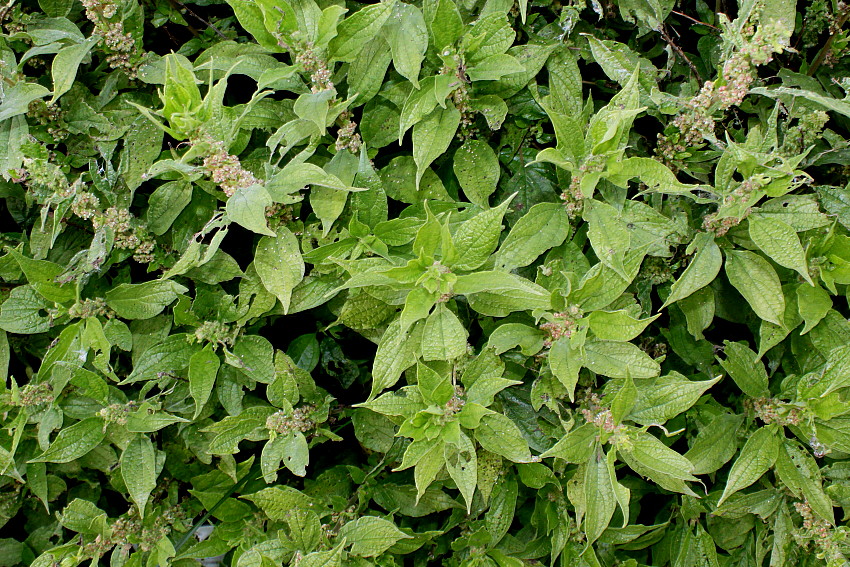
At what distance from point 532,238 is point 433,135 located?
40 cm

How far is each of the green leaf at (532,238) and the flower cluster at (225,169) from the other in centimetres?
71

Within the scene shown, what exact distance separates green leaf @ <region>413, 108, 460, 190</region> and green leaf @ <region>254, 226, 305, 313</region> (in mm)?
401

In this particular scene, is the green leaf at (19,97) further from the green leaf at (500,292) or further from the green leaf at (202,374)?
the green leaf at (500,292)

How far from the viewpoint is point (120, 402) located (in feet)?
6.28

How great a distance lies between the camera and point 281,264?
1.72 m

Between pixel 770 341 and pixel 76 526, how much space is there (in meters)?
2.15

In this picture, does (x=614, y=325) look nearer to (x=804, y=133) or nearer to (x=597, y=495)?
(x=597, y=495)

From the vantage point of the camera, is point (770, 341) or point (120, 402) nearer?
point (770, 341)

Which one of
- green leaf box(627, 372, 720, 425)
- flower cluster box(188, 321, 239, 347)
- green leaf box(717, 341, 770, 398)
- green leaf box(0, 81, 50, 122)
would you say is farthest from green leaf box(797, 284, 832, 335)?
green leaf box(0, 81, 50, 122)

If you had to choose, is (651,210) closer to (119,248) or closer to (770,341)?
(770,341)

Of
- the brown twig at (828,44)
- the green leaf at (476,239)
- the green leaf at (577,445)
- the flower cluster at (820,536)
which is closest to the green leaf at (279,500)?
the green leaf at (577,445)

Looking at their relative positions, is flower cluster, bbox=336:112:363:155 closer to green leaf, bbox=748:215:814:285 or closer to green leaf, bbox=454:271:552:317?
green leaf, bbox=454:271:552:317

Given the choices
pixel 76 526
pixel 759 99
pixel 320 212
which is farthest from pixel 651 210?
pixel 76 526

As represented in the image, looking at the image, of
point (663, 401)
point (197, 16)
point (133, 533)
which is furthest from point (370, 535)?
point (197, 16)
